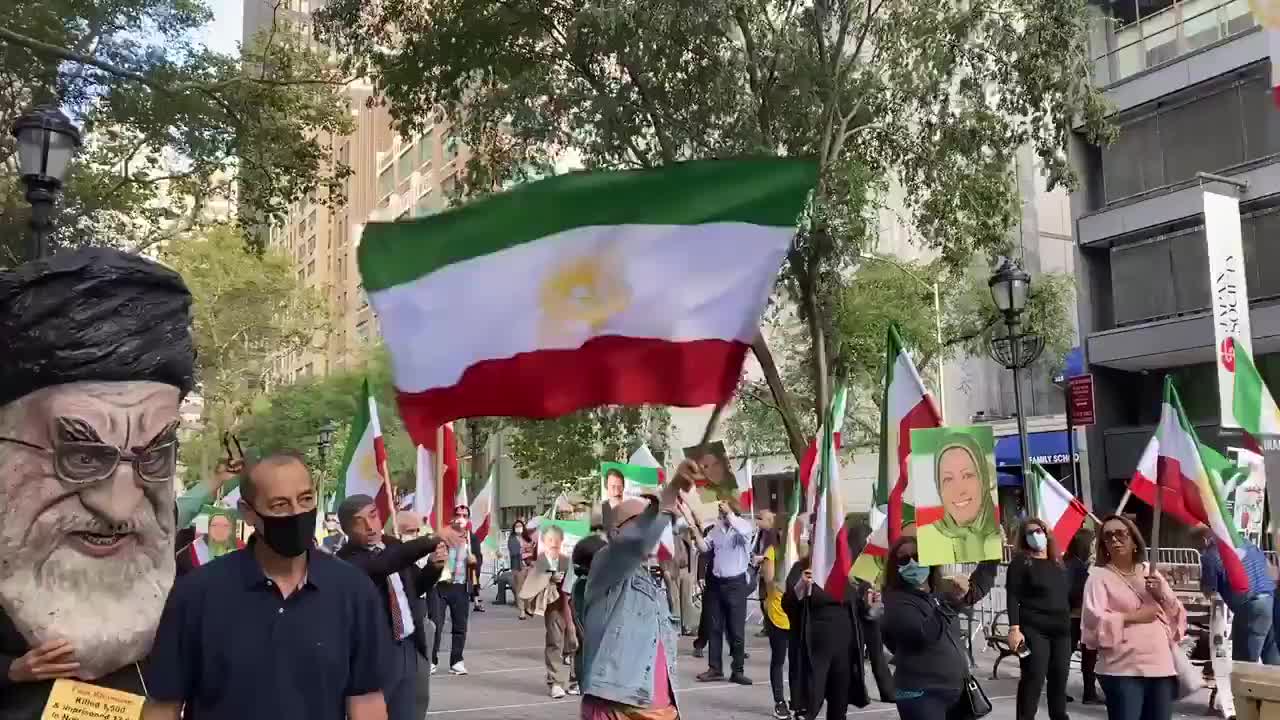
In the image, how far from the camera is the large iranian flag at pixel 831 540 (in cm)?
810

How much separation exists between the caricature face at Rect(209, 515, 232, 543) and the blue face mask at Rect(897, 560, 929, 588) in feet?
20.8

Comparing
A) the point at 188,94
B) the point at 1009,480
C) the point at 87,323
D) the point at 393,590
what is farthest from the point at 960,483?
the point at 1009,480

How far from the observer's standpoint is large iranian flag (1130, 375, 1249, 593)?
870 centimetres

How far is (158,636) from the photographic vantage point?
131 inches

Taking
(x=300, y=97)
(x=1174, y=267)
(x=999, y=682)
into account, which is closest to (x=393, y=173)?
(x=1174, y=267)

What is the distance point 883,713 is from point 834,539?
10.0 feet

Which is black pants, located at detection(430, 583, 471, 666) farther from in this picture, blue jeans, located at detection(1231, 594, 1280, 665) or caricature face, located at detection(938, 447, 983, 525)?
blue jeans, located at detection(1231, 594, 1280, 665)

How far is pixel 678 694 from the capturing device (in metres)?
11.1

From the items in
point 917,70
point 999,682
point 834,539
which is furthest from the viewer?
point 917,70

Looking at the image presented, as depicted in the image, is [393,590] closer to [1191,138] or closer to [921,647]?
[921,647]

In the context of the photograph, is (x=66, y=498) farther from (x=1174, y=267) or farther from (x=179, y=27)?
(x=1174, y=267)

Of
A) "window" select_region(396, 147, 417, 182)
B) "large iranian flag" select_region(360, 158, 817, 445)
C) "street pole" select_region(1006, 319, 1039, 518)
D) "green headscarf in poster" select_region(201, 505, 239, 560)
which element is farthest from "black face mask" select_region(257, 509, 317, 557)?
"window" select_region(396, 147, 417, 182)

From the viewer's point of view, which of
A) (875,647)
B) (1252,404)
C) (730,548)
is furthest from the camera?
(730,548)

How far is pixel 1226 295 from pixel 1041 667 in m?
3.67
